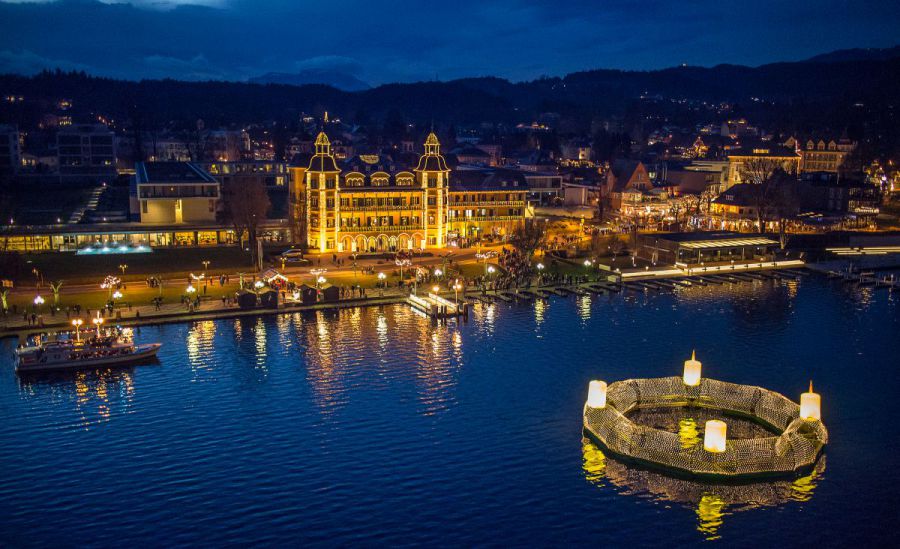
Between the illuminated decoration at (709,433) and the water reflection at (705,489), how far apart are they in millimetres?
542

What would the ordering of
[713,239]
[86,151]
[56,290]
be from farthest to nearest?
[86,151] → [713,239] → [56,290]

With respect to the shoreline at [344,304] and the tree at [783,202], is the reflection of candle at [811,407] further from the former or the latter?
the tree at [783,202]

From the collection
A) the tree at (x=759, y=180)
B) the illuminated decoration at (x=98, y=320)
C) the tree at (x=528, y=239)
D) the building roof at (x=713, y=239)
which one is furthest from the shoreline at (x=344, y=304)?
the tree at (x=759, y=180)

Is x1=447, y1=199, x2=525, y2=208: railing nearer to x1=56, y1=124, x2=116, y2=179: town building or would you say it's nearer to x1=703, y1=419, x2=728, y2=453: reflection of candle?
x1=703, y1=419, x2=728, y2=453: reflection of candle

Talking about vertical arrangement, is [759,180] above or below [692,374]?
above

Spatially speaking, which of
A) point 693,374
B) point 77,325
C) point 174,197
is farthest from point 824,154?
point 77,325

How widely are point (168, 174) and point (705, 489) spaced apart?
76.8 meters

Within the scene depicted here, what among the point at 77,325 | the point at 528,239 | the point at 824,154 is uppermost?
the point at 824,154

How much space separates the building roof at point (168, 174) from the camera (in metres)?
91.9

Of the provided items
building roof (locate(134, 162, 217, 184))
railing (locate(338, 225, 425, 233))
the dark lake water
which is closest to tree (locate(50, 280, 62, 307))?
the dark lake water

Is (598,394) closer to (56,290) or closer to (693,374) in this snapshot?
(693,374)

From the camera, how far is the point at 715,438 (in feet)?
119

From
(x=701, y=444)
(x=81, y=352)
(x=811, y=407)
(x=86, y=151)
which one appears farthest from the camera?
(x=86, y=151)

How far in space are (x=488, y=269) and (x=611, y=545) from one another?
48.2m
